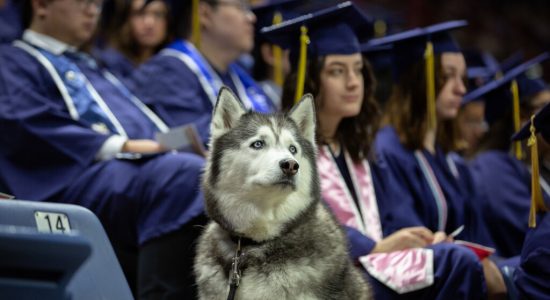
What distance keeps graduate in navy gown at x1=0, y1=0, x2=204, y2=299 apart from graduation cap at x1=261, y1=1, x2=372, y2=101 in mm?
700

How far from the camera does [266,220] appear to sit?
2682mm

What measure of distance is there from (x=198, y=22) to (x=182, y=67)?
0.39 metres

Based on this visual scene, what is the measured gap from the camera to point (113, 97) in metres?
4.11

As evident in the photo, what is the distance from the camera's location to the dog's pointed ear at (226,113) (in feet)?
9.40

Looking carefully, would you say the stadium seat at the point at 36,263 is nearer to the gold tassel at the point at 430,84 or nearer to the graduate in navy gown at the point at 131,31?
the gold tassel at the point at 430,84

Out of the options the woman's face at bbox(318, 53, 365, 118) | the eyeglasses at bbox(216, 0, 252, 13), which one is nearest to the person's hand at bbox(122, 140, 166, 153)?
the woman's face at bbox(318, 53, 365, 118)

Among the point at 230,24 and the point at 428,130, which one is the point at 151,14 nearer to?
the point at 230,24

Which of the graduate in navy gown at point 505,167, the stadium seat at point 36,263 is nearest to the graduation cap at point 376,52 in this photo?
the graduate in navy gown at point 505,167

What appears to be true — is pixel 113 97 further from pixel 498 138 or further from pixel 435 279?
pixel 498 138

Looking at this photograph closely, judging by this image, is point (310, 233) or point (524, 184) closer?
point (310, 233)

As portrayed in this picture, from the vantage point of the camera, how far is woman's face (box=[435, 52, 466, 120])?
4477mm

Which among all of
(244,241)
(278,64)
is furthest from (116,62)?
(244,241)

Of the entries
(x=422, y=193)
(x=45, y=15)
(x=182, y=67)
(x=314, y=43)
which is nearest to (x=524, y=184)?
(x=422, y=193)

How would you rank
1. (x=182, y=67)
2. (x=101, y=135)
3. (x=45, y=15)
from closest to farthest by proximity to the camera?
(x=101, y=135)
(x=45, y=15)
(x=182, y=67)
